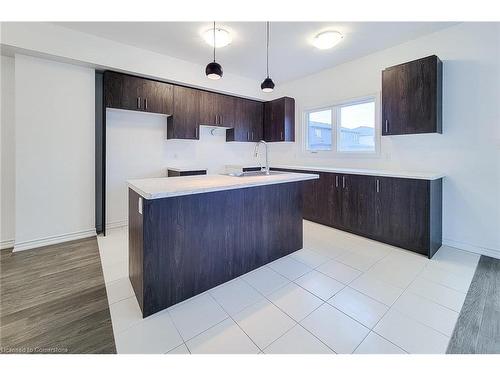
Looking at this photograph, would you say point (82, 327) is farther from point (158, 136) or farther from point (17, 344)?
point (158, 136)

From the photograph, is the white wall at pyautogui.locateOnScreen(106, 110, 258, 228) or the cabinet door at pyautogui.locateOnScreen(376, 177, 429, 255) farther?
the white wall at pyautogui.locateOnScreen(106, 110, 258, 228)

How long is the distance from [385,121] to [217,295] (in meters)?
3.15

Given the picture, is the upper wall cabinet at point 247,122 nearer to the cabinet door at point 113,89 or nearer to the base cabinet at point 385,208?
the base cabinet at point 385,208

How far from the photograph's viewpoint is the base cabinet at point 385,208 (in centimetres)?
271

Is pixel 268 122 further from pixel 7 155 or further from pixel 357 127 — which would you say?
pixel 7 155

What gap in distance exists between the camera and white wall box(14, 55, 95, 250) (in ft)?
9.55

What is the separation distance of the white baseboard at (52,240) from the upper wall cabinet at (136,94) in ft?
6.28

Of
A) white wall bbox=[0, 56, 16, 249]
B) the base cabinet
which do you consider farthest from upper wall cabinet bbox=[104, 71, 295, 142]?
the base cabinet

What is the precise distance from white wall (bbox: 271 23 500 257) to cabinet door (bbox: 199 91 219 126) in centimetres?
→ 300

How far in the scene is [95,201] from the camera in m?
3.52

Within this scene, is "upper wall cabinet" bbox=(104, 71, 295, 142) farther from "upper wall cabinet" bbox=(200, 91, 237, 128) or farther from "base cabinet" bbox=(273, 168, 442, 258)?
"base cabinet" bbox=(273, 168, 442, 258)

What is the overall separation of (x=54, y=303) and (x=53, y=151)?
2.15 metres

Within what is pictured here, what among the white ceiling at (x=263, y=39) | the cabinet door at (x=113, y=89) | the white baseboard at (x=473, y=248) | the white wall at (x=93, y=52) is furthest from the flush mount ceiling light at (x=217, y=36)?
the white baseboard at (x=473, y=248)
